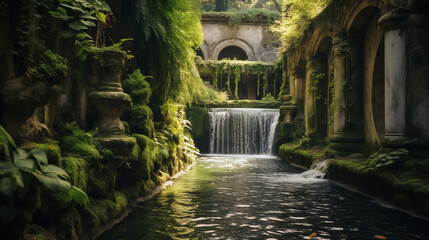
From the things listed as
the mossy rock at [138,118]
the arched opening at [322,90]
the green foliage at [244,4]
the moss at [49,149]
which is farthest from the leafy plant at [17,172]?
the green foliage at [244,4]

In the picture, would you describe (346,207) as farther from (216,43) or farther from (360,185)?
(216,43)

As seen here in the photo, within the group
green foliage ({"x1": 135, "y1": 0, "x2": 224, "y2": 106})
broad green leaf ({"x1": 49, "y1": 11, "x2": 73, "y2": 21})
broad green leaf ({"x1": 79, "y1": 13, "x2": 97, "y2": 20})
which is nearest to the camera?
broad green leaf ({"x1": 49, "y1": 11, "x2": 73, "y2": 21})

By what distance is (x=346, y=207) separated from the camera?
5793mm

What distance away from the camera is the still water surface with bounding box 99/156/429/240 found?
432 centimetres

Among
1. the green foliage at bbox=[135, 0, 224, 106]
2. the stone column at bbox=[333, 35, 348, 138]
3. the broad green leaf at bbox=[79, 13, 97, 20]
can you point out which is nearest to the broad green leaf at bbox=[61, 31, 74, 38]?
the broad green leaf at bbox=[79, 13, 97, 20]

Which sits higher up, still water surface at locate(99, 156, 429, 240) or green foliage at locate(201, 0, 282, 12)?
green foliage at locate(201, 0, 282, 12)

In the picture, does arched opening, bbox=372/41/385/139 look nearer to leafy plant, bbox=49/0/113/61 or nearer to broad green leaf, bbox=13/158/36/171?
leafy plant, bbox=49/0/113/61

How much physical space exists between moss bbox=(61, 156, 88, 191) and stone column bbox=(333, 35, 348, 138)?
7627 millimetres

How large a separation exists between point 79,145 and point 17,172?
68.9 inches

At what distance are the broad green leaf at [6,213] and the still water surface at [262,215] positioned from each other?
1.80 meters

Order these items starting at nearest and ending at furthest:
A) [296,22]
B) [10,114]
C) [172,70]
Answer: [10,114], [172,70], [296,22]

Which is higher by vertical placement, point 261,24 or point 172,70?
point 261,24

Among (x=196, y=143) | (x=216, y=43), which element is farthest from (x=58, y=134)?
(x=216, y=43)

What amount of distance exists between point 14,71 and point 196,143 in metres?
13.9
